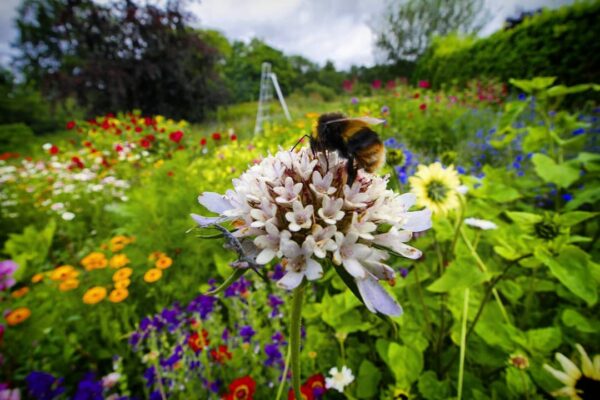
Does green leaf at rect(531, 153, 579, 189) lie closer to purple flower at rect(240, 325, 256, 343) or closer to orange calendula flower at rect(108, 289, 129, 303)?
purple flower at rect(240, 325, 256, 343)

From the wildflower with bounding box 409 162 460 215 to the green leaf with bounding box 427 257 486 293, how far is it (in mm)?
333

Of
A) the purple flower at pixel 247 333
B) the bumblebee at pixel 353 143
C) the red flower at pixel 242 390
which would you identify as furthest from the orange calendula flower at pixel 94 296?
the bumblebee at pixel 353 143

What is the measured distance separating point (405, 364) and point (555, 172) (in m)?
1.43

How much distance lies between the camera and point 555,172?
178 centimetres

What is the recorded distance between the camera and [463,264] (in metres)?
1.31

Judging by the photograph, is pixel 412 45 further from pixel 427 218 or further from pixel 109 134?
pixel 427 218

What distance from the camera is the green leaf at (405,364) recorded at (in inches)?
49.6

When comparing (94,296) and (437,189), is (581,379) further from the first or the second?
(94,296)

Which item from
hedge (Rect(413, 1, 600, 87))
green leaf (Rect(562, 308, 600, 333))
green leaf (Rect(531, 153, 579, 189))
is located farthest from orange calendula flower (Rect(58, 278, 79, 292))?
hedge (Rect(413, 1, 600, 87))

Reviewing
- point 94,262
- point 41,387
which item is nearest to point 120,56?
point 94,262

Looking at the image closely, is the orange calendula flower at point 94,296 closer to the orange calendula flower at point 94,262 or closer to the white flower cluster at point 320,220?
the orange calendula flower at point 94,262

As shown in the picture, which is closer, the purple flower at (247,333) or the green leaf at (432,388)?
the green leaf at (432,388)

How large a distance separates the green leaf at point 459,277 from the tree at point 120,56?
45.5 ft

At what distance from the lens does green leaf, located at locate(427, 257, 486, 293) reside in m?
1.24
